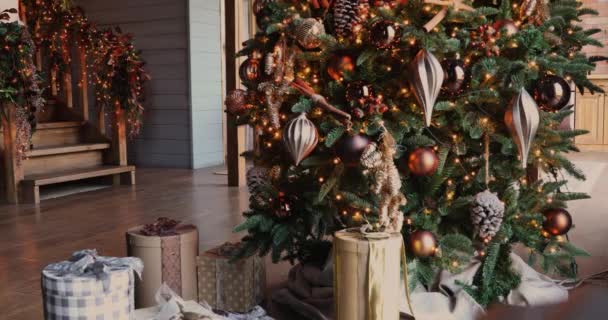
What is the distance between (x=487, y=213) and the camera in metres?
2.19

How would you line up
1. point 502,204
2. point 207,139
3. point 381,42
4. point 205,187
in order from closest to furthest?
1. point 381,42
2. point 502,204
3. point 205,187
4. point 207,139

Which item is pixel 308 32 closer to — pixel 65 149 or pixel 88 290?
pixel 88 290

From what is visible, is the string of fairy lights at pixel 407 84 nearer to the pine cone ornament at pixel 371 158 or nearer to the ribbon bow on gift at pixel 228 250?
the pine cone ornament at pixel 371 158

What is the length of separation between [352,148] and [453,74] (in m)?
0.42

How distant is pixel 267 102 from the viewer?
2.30 meters

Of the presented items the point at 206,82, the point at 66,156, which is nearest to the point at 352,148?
the point at 66,156

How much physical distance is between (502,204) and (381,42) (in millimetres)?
722

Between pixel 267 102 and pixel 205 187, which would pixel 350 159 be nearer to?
pixel 267 102

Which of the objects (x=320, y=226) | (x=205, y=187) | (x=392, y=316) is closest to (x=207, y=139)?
(x=205, y=187)

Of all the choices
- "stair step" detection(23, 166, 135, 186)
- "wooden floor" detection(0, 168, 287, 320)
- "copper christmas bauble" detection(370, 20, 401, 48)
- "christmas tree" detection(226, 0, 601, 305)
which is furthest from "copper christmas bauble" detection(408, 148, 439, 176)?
"stair step" detection(23, 166, 135, 186)

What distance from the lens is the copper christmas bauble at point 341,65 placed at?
7.25 ft

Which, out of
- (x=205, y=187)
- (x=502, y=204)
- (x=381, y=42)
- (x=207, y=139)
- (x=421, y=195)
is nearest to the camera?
(x=381, y=42)

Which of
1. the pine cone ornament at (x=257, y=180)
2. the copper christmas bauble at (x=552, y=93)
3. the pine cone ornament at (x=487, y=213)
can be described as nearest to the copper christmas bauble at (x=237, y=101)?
the pine cone ornament at (x=257, y=180)

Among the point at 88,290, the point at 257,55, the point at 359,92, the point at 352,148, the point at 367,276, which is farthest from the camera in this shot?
the point at 257,55
